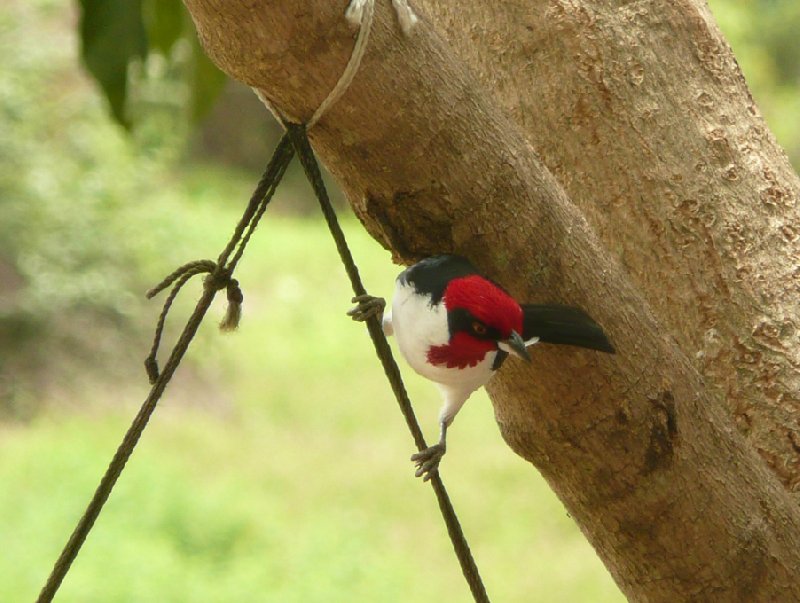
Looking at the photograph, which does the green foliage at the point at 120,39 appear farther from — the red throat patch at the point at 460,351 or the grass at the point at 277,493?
the grass at the point at 277,493

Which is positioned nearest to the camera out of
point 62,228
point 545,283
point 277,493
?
point 545,283

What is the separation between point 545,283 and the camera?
85 cm

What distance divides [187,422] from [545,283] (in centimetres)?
287

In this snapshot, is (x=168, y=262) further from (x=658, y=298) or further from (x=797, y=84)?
(x=797, y=84)

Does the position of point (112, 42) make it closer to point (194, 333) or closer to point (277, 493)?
point (194, 333)

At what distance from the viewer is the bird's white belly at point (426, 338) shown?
812mm

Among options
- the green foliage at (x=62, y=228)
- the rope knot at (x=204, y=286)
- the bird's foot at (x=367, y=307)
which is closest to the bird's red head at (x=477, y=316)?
the bird's foot at (x=367, y=307)


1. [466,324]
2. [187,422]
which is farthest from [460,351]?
[187,422]

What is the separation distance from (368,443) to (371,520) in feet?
1.49

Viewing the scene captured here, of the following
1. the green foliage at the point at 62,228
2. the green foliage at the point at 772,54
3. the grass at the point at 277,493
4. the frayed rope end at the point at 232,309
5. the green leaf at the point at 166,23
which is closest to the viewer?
the green leaf at the point at 166,23

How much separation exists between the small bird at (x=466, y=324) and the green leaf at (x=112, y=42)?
27 centimetres

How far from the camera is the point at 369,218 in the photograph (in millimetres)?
865

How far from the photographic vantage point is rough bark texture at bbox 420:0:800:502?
1.09 metres

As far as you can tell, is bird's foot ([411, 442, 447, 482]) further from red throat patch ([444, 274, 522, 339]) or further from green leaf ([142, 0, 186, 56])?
green leaf ([142, 0, 186, 56])
